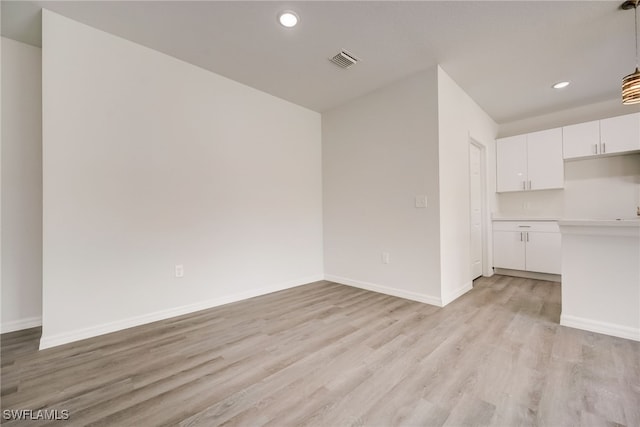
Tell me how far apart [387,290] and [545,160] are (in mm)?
3283

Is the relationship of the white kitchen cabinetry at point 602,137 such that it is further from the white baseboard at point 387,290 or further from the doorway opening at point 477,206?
the white baseboard at point 387,290

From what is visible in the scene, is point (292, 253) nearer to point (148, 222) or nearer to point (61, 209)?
point (148, 222)

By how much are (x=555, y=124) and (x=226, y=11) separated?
5.10 metres

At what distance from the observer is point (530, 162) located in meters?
4.06

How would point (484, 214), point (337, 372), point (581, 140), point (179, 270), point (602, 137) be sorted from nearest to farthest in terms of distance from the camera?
point (337, 372)
point (179, 270)
point (602, 137)
point (581, 140)
point (484, 214)

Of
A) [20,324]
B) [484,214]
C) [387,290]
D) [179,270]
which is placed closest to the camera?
[20,324]

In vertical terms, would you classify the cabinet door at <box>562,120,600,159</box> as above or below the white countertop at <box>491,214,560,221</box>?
above

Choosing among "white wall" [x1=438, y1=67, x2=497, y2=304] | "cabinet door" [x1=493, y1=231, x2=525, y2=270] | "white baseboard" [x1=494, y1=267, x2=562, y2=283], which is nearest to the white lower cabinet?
"cabinet door" [x1=493, y1=231, x2=525, y2=270]

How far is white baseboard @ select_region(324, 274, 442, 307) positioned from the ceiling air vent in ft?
8.74

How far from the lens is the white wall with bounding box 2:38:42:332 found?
227 centimetres

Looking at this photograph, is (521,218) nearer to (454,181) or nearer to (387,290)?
(454,181)

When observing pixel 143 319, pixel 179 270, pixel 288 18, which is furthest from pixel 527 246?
pixel 143 319

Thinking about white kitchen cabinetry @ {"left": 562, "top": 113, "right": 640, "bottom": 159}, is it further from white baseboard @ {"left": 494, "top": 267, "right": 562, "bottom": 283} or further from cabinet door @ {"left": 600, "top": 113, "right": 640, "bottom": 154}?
white baseboard @ {"left": 494, "top": 267, "right": 562, "bottom": 283}

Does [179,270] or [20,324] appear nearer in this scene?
[20,324]
